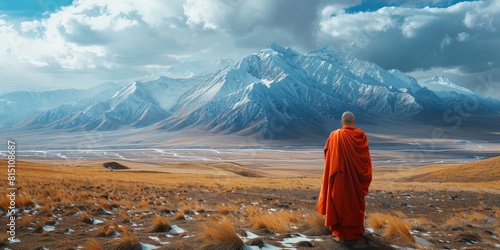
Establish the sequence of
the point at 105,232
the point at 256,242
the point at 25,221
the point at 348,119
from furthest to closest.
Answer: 1. the point at 25,221
2. the point at 105,232
3. the point at 348,119
4. the point at 256,242

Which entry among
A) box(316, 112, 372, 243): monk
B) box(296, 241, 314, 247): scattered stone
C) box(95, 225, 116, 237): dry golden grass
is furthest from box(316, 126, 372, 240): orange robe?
box(95, 225, 116, 237): dry golden grass

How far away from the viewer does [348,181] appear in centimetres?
799

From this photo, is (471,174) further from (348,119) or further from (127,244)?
(127,244)

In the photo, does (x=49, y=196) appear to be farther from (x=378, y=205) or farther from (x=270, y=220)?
(x=378, y=205)

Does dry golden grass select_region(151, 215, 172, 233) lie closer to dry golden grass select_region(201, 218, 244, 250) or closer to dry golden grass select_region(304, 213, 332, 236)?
dry golden grass select_region(201, 218, 244, 250)

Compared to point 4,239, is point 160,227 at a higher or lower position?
lower

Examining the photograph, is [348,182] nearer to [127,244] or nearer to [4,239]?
[127,244]

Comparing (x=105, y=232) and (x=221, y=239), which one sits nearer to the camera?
(x=221, y=239)

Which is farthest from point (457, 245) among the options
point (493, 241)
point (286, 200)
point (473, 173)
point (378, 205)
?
point (473, 173)

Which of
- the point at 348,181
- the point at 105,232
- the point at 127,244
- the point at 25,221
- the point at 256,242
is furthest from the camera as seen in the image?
the point at 25,221

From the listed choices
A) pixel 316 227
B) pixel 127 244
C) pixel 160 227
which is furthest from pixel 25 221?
pixel 316 227

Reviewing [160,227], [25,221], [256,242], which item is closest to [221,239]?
[256,242]

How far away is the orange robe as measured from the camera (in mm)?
7938

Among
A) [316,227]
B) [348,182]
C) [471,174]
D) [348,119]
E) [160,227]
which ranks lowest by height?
[471,174]
